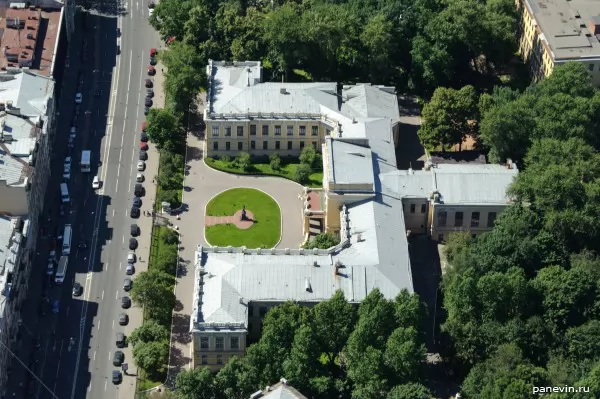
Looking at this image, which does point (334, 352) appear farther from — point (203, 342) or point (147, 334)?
point (147, 334)

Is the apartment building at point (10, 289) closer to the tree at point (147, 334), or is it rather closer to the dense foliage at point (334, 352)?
the tree at point (147, 334)

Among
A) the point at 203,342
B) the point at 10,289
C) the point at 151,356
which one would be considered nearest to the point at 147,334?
the point at 151,356

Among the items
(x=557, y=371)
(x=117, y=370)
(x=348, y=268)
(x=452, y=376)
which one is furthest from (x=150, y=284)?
(x=557, y=371)

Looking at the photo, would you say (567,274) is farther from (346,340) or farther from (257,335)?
(257,335)

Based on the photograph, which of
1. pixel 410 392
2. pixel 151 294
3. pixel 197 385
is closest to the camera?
pixel 410 392

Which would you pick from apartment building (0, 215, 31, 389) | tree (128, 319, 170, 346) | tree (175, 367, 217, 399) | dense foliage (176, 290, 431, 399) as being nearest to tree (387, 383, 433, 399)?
dense foliage (176, 290, 431, 399)

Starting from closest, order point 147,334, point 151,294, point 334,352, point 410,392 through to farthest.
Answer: point 410,392, point 334,352, point 147,334, point 151,294
